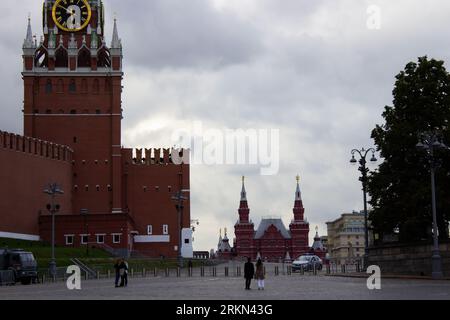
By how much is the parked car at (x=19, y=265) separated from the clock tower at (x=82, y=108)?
49.6m

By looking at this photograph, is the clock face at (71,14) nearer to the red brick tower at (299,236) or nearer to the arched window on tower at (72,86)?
the arched window on tower at (72,86)

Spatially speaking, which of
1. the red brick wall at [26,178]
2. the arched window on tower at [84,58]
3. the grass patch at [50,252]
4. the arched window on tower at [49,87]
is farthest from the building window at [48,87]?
the grass patch at [50,252]

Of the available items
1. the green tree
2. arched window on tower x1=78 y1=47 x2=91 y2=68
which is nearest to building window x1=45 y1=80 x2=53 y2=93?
arched window on tower x1=78 y1=47 x2=91 y2=68

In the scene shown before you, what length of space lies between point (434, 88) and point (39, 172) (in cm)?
5482

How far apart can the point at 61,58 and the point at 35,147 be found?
1631 centimetres

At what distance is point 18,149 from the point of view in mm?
87000

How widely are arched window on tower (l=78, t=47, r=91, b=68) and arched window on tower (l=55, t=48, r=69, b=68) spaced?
5.14 feet

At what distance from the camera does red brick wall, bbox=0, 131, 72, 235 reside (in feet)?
276

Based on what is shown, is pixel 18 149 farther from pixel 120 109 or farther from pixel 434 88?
pixel 434 88

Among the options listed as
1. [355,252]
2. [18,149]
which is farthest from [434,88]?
[355,252]

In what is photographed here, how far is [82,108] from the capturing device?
329 feet

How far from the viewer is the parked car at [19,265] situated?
1850 inches

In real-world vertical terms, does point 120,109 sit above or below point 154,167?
above

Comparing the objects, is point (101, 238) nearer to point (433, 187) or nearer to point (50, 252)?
point (50, 252)
